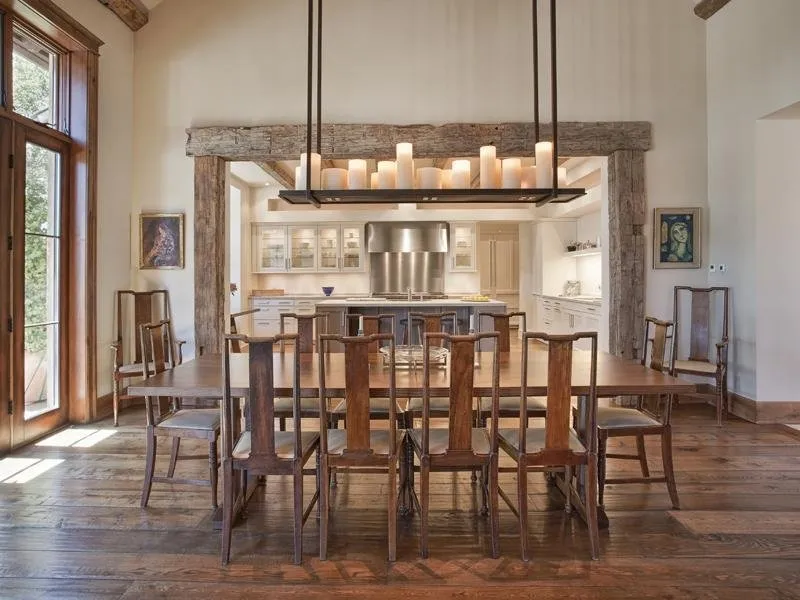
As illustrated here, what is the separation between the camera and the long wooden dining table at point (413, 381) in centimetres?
228

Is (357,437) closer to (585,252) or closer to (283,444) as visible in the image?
(283,444)

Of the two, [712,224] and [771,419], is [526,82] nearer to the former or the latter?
[712,224]

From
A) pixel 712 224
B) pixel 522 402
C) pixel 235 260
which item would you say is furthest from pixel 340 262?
pixel 522 402

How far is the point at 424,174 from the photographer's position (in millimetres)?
3145

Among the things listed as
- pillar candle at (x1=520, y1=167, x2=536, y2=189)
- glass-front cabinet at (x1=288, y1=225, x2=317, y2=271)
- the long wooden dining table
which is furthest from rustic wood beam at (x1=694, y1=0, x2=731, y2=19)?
glass-front cabinet at (x1=288, y1=225, x2=317, y2=271)

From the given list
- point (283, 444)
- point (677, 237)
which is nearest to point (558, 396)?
point (283, 444)

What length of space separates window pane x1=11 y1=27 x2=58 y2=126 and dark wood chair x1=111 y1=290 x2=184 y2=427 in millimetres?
1579

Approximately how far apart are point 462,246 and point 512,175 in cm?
592

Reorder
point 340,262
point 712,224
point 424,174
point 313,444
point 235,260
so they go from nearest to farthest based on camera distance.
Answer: point 313,444 < point 424,174 < point 712,224 < point 235,260 < point 340,262

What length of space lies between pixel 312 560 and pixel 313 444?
498 millimetres

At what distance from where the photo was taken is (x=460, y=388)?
215 cm

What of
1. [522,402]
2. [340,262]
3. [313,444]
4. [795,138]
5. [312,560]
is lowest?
[312,560]

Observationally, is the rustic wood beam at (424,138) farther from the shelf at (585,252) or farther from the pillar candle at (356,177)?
the shelf at (585,252)

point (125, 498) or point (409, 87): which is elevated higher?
point (409, 87)
